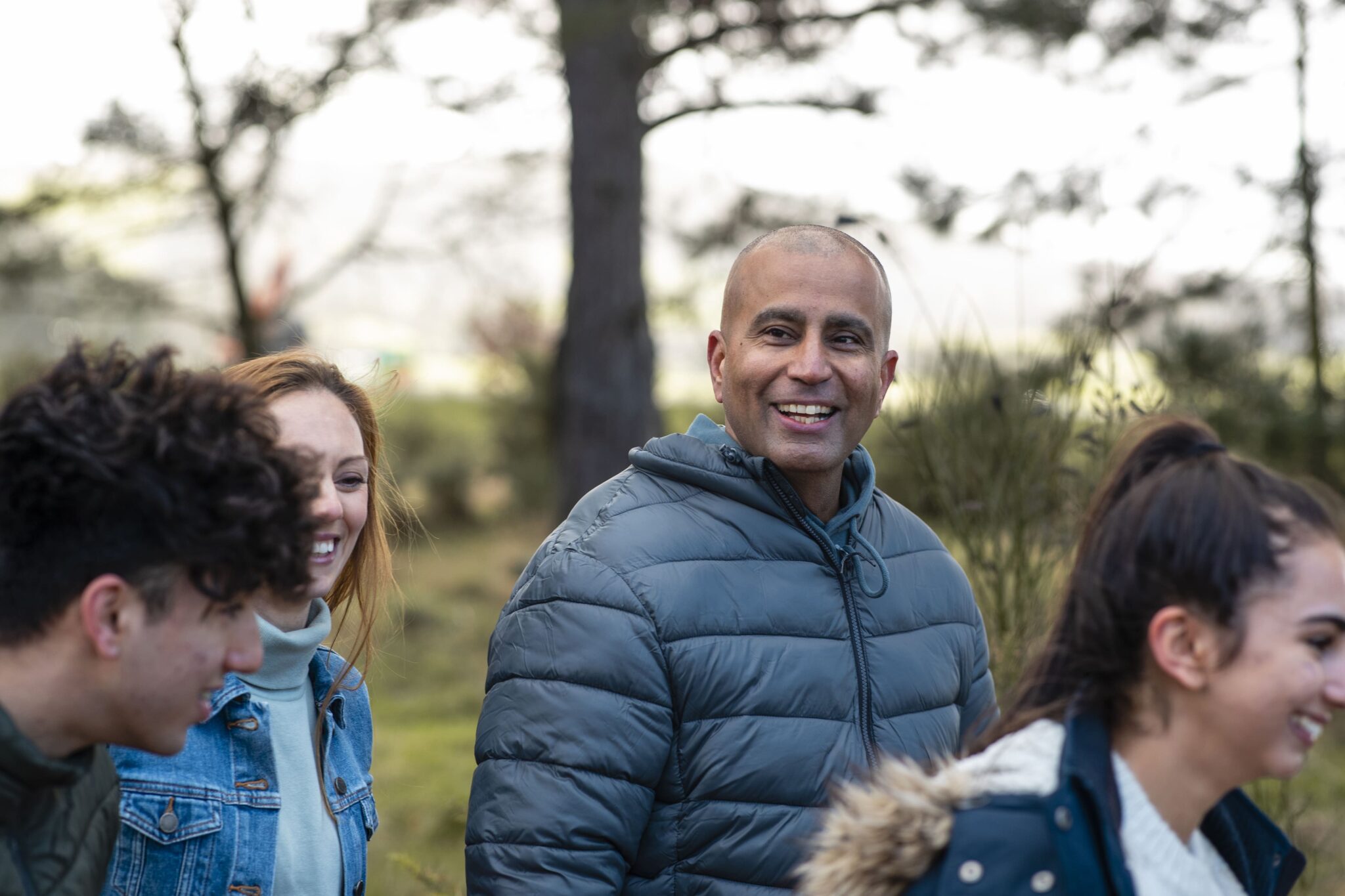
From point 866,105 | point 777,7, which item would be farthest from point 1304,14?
point 777,7

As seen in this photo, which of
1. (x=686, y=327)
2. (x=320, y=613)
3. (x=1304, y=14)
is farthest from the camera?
(x=686, y=327)

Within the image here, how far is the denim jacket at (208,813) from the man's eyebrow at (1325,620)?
63.0 inches

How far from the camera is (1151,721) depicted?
165 cm

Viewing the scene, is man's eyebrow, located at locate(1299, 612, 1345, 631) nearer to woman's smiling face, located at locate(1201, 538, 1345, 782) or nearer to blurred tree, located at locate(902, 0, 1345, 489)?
woman's smiling face, located at locate(1201, 538, 1345, 782)

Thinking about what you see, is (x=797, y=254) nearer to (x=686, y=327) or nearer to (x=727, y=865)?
(x=727, y=865)

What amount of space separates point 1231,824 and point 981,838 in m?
0.43

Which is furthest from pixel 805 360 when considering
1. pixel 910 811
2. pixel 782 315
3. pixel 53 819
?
pixel 53 819

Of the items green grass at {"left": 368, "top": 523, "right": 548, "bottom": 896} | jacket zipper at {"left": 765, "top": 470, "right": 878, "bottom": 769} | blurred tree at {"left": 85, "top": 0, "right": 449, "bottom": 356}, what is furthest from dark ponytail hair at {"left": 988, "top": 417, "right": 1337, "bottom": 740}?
blurred tree at {"left": 85, "top": 0, "right": 449, "bottom": 356}

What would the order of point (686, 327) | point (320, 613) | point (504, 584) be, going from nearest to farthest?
1. point (320, 613)
2. point (686, 327)
3. point (504, 584)

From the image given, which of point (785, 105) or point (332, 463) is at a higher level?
point (785, 105)

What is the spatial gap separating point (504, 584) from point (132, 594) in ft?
34.0

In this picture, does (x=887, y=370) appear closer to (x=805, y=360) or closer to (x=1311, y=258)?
(x=805, y=360)

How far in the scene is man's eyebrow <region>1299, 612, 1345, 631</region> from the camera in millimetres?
1598

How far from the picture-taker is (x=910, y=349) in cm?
415
